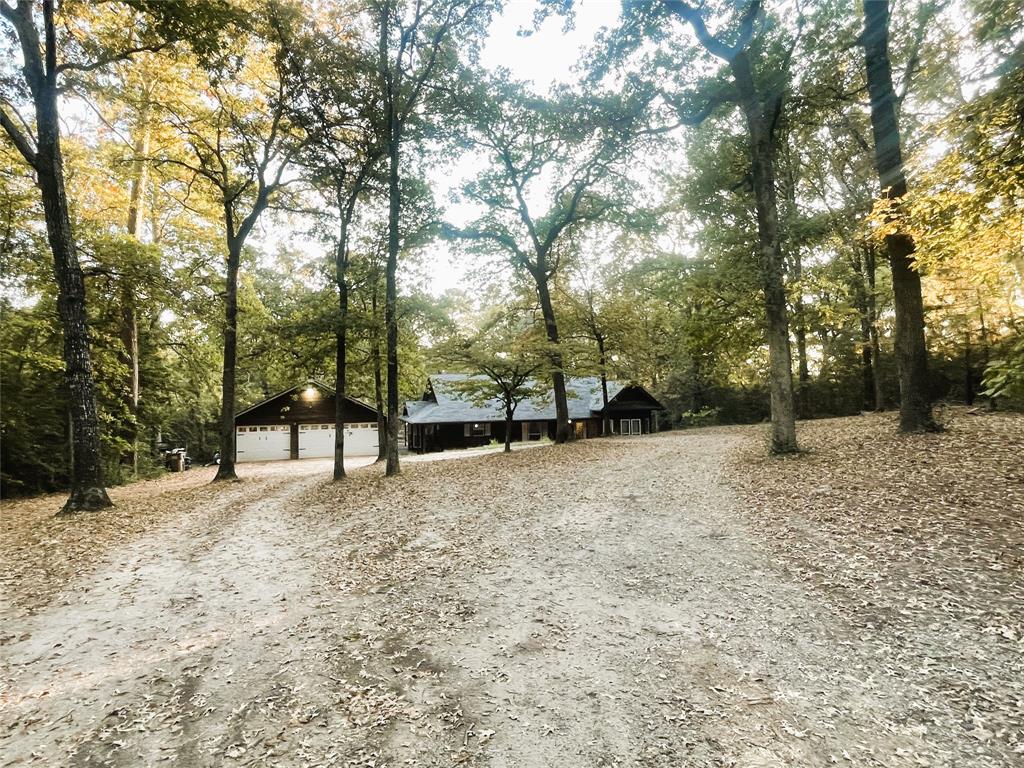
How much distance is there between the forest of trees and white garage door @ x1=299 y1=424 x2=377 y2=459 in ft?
31.2

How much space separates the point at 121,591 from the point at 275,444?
89.5ft

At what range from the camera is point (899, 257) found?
1098 cm

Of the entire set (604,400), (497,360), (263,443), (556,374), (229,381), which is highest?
(497,360)

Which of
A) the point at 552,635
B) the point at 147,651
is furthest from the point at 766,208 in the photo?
the point at 147,651

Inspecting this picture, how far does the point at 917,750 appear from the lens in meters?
2.99

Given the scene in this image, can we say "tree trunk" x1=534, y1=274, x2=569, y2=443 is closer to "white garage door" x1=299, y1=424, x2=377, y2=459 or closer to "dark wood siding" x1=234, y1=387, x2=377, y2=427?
"dark wood siding" x1=234, y1=387, x2=377, y2=427

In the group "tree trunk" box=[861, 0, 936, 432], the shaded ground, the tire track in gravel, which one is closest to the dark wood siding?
the shaded ground

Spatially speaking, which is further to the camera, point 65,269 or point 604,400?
point 604,400

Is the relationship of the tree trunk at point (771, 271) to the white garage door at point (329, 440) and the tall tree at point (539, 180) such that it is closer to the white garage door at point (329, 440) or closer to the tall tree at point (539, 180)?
the tall tree at point (539, 180)

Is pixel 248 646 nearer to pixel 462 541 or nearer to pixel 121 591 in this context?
pixel 121 591

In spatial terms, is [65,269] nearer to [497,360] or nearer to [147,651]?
[147,651]

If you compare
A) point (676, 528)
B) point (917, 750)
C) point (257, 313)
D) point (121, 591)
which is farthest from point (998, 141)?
point (257, 313)

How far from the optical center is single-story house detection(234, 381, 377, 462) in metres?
30.4

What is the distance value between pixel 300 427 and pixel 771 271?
30.2m
